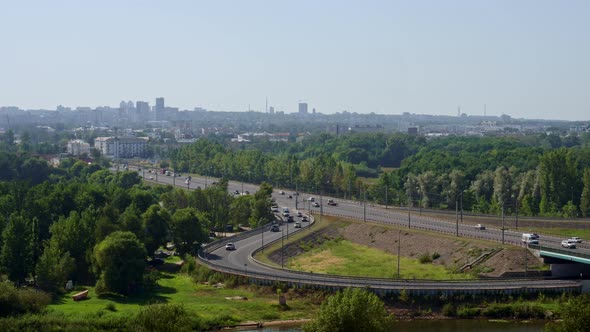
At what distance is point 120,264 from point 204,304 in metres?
7.31

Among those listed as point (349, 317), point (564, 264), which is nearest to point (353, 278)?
point (564, 264)

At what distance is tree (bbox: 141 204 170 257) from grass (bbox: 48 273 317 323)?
984cm

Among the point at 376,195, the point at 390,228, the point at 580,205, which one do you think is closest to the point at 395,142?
the point at 376,195

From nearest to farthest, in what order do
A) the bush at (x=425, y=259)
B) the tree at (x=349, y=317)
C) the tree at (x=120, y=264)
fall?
the tree at (x=349, y=317), the tree at (x=120, y=264), the bush at (x=425, y=259)

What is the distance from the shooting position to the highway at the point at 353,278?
187 ft

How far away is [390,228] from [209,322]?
28.2 metres

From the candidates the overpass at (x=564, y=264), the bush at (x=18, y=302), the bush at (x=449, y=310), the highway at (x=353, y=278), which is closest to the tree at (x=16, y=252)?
the bush at (x=18, y=302)

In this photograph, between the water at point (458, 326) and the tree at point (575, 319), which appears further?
the water at point (458, 326)

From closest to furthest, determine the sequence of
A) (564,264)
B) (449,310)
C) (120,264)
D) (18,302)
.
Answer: (18,302) < (449,310) < (120,264) < (564,264)

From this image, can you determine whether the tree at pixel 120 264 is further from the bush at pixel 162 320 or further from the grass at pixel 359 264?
the bush at pixel 162 320

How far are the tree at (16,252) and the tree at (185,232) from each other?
12.6 metres

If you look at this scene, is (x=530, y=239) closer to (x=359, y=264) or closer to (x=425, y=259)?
(x=425, y=259)

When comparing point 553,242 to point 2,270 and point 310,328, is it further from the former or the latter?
point 2,270

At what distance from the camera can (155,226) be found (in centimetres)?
7275
